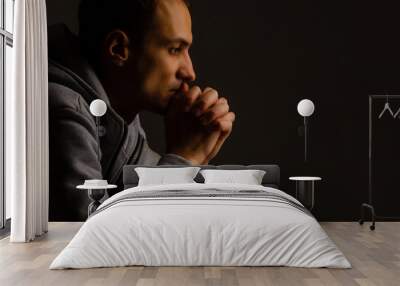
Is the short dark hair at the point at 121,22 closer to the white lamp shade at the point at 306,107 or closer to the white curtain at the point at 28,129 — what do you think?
the white curtain at the point at 28,129

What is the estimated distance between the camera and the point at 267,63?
8406 millimetres

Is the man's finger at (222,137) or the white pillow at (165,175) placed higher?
the man's finger at (222,137)

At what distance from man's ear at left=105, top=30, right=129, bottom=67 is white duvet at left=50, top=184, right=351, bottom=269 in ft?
11.5

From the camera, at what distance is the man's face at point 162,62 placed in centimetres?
824

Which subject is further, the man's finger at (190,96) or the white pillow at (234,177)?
the man's finger at (190,96)

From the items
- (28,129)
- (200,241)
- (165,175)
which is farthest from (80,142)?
(200,241)

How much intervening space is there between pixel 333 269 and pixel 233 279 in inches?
34.2

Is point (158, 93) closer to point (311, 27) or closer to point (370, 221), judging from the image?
point (311, 27)

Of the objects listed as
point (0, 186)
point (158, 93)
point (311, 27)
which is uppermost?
point (311, 27)

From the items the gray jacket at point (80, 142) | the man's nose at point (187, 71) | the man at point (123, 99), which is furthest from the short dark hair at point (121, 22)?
the man's nose at point (187, 71)

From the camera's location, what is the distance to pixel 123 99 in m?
8.28

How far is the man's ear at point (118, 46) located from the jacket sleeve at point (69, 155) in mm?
851

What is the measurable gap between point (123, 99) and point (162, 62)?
717mm

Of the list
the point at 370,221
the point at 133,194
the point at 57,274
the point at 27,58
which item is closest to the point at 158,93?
the point at 27,58
